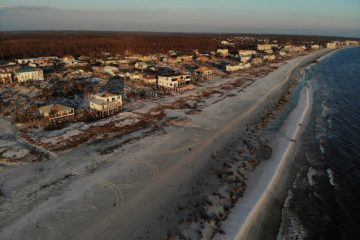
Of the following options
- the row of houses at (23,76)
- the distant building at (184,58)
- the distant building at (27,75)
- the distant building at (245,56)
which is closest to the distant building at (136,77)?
the row of houses at (23,76)

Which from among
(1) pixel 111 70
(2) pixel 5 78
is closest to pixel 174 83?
(1) pixel 111 70

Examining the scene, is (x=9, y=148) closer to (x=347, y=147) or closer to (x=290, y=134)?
(x=290, y=134)

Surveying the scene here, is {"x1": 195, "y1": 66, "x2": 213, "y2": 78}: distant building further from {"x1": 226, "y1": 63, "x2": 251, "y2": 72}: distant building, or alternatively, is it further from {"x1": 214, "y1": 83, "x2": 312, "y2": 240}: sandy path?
{"x1": 214, "y1": 83, "x2": 312, "y2": 240}: sandy path

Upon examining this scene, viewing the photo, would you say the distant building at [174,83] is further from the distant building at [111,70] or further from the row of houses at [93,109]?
the distant building at [111,70]

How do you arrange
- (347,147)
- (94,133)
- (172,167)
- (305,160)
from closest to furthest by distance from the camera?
1. (172,167)
2. (305,160)
3. (347,147)
4. (94,133)

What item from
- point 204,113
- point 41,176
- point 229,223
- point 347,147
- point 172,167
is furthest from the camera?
point 204,113

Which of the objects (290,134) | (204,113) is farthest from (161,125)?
(290,134)
